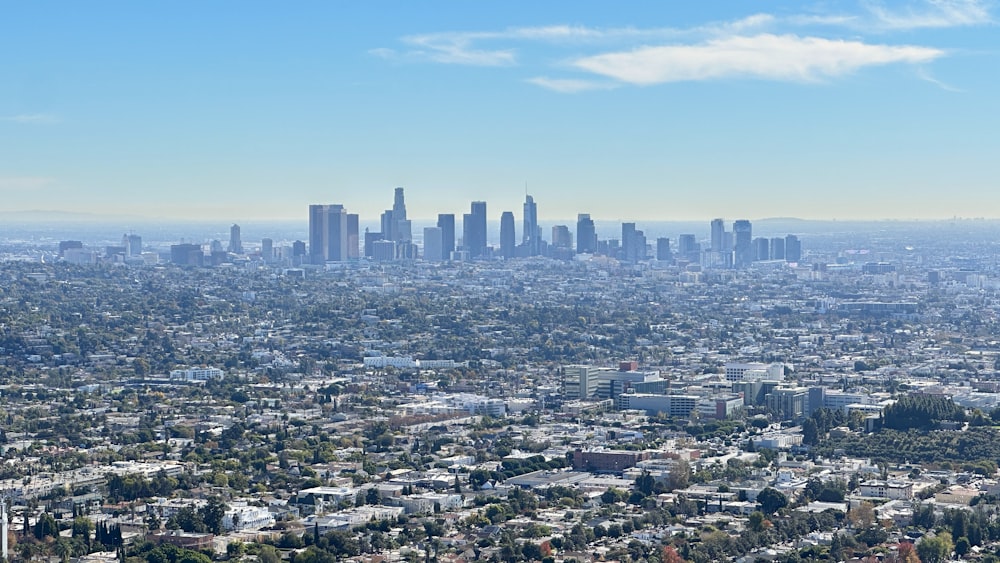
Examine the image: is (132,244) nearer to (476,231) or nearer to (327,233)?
(327,233)

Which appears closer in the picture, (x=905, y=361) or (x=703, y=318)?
(x=905, y=361)

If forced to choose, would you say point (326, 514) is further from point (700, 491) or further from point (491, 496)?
point (700, 491)

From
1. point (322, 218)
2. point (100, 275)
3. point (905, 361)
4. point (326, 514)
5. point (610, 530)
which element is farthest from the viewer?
point (322, 218)

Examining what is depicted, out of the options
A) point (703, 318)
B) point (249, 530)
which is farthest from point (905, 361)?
point (249, 530)

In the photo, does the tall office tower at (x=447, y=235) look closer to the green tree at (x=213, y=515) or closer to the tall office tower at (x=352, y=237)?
the tall office tower at (x=352, y=237)

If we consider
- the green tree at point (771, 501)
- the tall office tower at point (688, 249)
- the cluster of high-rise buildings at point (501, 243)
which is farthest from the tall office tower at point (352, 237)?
the green tree at point (771, 501)

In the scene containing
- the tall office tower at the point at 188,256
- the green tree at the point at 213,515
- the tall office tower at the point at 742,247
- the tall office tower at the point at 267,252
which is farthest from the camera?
the tall office tower at the point at 742,247
